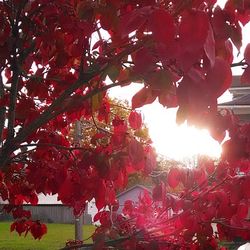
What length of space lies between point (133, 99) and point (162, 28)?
0.92 metres

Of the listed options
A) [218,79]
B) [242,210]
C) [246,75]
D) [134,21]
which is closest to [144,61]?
[134,21]

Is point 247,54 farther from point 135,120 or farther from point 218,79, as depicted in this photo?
point 135,120

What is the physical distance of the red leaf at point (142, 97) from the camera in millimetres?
2119

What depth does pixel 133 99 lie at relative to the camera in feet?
6.97

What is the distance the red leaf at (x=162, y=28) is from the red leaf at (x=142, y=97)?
897mm

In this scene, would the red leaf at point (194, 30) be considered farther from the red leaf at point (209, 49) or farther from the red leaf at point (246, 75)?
the red leaf at point (246, 75)

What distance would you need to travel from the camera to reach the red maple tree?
1279mm

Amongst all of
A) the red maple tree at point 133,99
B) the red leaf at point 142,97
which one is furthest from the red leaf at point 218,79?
the red leaf at point 142,97

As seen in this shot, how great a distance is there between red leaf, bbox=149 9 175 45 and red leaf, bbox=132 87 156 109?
0.90 metres

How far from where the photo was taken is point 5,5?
2861 mm

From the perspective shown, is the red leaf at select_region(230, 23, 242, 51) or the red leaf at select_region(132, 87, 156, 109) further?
the red leaf at select_region(132, 87, 156, 109)

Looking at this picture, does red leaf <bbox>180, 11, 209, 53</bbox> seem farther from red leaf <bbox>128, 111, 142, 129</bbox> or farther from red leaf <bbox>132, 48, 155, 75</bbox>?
red leaf <bbox>128, 111, 142, 129</bbox>

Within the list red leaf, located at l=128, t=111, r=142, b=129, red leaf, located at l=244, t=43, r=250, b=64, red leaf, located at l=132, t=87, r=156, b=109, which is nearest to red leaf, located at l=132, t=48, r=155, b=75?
red leaf, located at l=244, t=43, r=250, b=64

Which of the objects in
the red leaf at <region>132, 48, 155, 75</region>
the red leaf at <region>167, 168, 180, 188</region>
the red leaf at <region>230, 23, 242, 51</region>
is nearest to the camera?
the red leaf at <region>132, 48, 155, 75</region>
